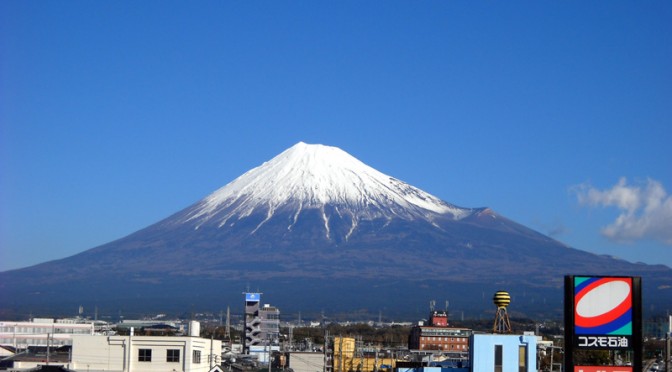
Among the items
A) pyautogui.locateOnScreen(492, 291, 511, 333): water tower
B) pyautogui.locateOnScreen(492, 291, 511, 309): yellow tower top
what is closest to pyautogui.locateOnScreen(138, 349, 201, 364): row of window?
pyautogui.locateOnScreen(492, 291, 511, 333): water tower

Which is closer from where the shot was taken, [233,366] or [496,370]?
[496,370]

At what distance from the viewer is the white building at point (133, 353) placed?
49.3 metres

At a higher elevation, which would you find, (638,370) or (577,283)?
(577,283)

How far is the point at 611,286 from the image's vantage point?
102 ft

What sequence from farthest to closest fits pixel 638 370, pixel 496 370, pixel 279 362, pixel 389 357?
pixel 389 357
pixel 279 362
pixel 496 370
pixel 638 370

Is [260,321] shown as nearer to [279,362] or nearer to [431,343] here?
[431,343]

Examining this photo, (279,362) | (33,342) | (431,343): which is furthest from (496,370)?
(431,343)

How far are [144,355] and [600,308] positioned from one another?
76.5 feet

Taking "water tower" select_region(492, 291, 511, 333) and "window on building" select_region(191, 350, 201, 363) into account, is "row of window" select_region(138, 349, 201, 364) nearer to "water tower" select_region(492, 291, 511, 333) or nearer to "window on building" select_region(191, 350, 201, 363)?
"window on building" select_region(191, 350, 201, 363)

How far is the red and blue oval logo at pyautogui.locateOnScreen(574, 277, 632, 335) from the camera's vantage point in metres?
30.8

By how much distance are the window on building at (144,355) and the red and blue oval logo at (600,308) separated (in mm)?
22782

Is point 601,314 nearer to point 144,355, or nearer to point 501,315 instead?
point 144,355

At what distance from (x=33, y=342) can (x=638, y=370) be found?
222 feet

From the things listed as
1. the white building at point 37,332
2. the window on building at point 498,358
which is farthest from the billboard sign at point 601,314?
the white building at point 37,332
